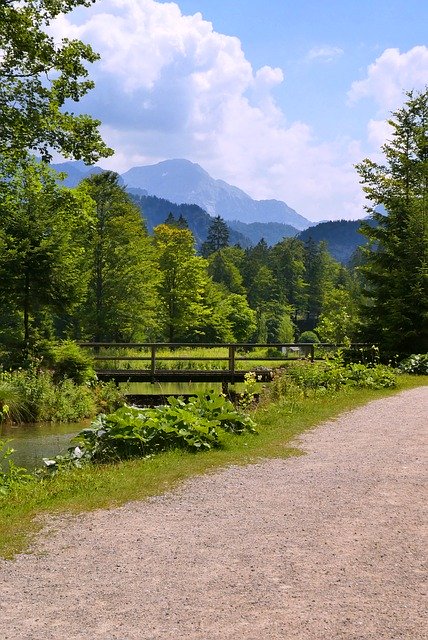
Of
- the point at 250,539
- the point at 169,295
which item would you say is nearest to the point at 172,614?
the point at 250,539

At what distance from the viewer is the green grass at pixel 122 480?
18.9 feet

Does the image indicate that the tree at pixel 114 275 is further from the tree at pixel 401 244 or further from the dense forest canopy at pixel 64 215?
the tree at pixel 401 244

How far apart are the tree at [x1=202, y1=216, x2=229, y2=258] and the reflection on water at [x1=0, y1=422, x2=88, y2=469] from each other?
105412 mm

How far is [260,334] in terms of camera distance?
81.1 m

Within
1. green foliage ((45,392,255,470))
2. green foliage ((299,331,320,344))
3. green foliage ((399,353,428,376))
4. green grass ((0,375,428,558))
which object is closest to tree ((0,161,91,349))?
green foliage ((399,353,428,376))

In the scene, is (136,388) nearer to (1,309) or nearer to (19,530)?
(1,309)

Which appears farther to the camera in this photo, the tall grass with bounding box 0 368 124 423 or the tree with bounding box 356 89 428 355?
the tree with bounding box 356 89 428 355

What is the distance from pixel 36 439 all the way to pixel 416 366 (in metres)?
11.9

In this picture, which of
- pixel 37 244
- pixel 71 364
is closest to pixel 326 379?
pixel 71 364

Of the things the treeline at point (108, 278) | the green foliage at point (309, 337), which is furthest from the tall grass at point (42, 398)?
the green foliage at point (309, 337)

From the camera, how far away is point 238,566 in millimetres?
4664

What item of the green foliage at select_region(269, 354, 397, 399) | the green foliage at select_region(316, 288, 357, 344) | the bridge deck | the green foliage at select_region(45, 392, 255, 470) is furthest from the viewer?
Result: the bridge deck

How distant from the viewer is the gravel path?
12.4 feet

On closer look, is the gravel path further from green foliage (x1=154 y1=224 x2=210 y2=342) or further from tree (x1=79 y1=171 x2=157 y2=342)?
green foliage (x1=154 y1=224 x2=210 y2=342)
